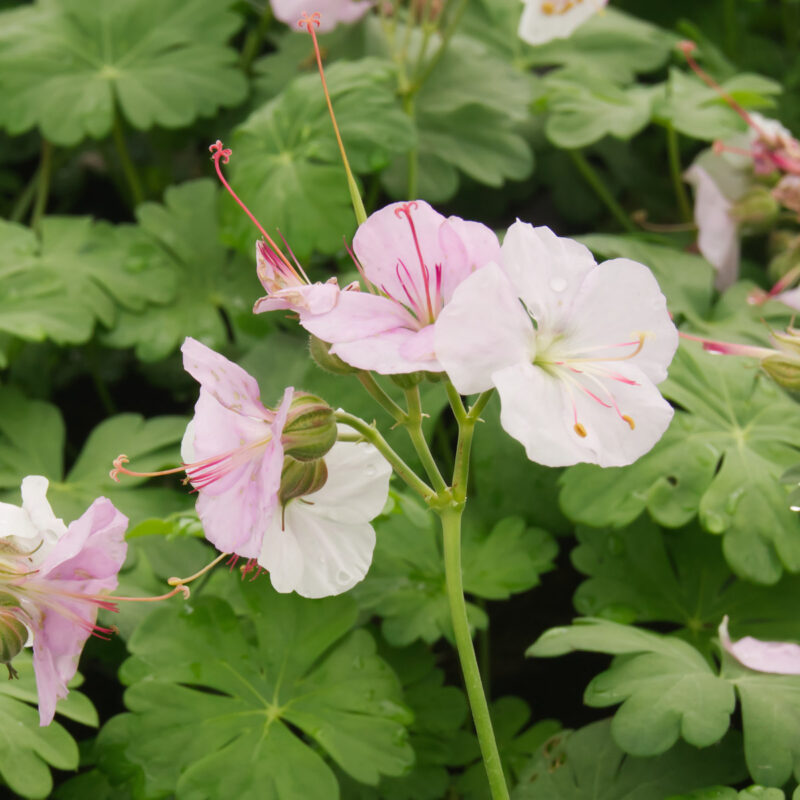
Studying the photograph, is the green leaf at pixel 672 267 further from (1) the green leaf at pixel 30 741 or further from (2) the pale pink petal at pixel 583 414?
(1) the green leaf at pixel 30 741

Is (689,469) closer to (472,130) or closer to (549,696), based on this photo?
(549,696)

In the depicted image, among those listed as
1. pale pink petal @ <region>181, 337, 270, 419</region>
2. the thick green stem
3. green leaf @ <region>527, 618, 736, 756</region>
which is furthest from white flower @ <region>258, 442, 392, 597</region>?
the thick green stem

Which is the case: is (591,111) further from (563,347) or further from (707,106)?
(563,347)

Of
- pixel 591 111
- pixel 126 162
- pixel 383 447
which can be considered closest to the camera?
pixel 383 447

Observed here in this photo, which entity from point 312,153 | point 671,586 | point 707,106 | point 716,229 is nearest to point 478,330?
point 671,586

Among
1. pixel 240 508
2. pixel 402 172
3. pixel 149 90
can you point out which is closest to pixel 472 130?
pixel 402 172

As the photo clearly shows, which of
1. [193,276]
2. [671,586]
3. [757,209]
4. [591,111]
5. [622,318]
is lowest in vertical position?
[671,586]

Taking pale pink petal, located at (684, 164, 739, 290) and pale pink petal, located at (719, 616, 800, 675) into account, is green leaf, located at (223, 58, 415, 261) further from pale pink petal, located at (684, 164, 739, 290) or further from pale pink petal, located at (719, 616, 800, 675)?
pale pink petal, located at (719, 616, 800, 675)

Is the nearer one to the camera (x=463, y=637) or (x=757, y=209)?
(x=463, y=637)
